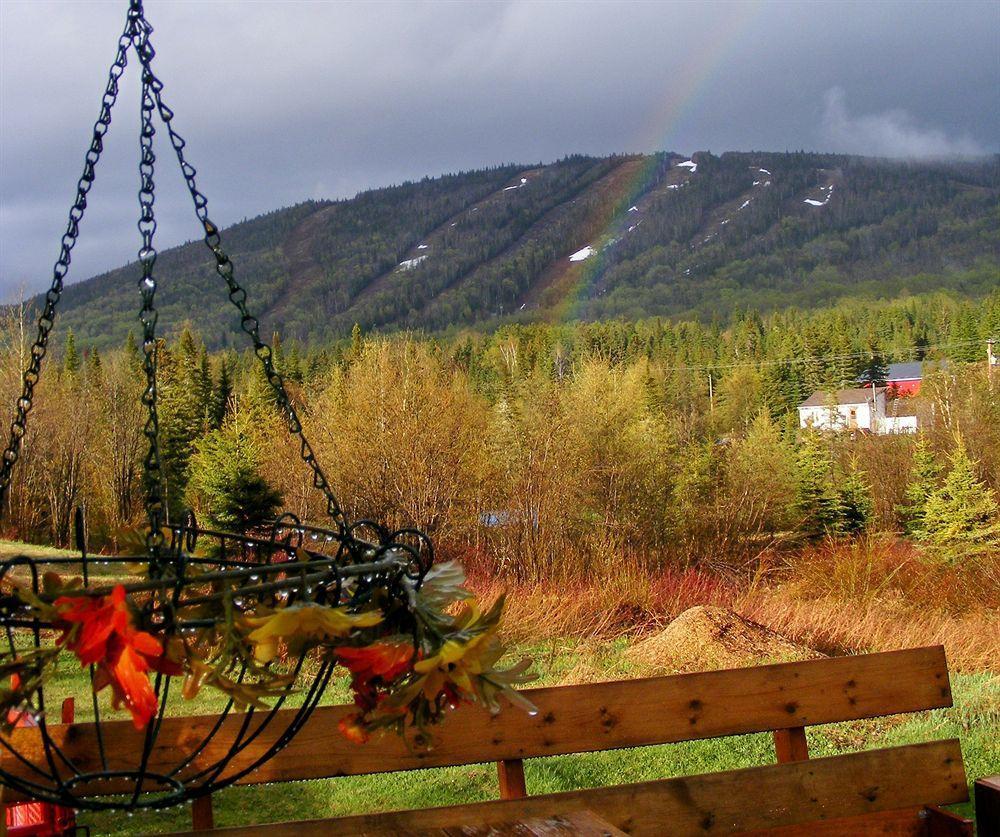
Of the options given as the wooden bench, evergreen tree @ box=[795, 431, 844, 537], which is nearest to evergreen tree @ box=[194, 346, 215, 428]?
evergreen tree @ box=[795, 431, 844, 537]

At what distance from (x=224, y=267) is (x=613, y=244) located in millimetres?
149661

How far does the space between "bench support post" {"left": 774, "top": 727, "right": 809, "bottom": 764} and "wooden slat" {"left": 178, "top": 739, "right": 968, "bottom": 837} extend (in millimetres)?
169

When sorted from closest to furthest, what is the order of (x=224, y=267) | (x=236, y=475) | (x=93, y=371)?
1. (x=224, y=267)
2. (x=236, y=475)
3. (x=93, y=371)

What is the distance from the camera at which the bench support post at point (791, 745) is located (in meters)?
2.18

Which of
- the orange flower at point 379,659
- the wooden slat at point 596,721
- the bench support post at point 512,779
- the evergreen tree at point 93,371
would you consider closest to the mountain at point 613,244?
the evergreen tree at point 93,371

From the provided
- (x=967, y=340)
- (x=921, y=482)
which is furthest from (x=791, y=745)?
(x=967, y=340)

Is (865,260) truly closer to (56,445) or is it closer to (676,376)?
A: (676,376)

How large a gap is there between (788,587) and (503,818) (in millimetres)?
9511

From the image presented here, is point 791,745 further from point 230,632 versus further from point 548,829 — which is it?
point 230,632

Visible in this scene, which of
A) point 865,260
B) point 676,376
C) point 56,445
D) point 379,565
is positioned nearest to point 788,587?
point 379,565

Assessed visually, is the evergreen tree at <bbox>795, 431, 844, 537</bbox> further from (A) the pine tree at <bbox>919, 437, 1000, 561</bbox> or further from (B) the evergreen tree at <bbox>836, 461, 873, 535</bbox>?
(A) the pine tree at <bbox>919, 437, 1000, 561</bbox>

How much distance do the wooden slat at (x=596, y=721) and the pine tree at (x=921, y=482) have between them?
19.1m

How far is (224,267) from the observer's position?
1342 mm

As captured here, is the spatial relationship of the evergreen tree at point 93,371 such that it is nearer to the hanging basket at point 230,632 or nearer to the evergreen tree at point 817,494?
the evergreen tree at point 817,494
